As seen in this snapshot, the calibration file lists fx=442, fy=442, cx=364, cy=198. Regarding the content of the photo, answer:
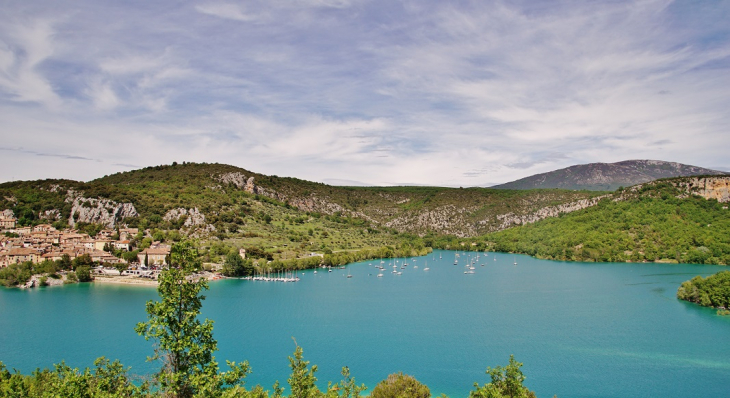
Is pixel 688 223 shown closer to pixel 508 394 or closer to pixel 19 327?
pixel 508 394

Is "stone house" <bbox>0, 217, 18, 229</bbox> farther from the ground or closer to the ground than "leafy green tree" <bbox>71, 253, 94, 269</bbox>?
farther from the ground

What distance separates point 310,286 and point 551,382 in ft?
141

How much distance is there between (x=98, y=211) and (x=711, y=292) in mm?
100363

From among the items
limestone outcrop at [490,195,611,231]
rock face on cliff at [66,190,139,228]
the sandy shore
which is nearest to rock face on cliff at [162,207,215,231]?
rock face on cliff at [66,190,139,228]

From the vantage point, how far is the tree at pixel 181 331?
1098 centimetres

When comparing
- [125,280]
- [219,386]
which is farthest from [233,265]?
[219,386]

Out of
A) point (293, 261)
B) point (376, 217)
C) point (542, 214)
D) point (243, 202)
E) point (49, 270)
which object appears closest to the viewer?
point (49, 270)

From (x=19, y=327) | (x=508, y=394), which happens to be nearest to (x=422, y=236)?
(x=19, y=327)

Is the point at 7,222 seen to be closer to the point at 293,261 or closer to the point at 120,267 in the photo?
the point at 120,267

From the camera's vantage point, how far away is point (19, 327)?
40344 mm

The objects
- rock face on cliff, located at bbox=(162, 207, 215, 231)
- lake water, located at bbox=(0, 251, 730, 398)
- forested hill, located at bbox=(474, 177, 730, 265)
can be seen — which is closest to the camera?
lake water, located at bbox=(0, 251, 730, 398)

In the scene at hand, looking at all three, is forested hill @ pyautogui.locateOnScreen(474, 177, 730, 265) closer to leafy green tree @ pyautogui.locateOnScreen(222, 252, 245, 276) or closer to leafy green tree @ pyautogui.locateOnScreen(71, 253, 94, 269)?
leafy green tree @ pyautogui.locateOnScreen(222, 252, 245, 276)

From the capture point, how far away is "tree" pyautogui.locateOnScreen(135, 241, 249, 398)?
10977 mm

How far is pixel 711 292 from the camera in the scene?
5053 centimetres
